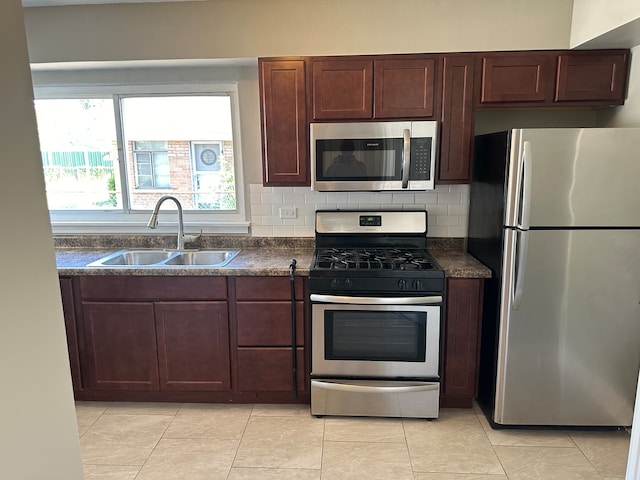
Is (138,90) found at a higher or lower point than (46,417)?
higher

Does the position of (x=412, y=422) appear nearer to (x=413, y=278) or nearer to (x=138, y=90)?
(x=413, y=278)

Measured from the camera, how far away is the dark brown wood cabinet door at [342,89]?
2.57 m

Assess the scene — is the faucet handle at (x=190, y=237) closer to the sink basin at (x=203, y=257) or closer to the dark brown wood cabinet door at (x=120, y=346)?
the sink basin at (x=203, y=257)

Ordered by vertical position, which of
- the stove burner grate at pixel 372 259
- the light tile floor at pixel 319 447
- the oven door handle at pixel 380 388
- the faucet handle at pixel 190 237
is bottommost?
the light tile floor at pixel 319 447

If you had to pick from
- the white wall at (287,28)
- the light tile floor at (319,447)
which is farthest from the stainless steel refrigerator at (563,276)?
the white wall at (287,28)

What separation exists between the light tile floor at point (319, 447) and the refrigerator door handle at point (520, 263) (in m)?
0.81

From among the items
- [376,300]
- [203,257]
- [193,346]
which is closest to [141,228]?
[203,257]

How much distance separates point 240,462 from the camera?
2.17 metres

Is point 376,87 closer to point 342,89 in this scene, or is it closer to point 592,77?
point 342,89

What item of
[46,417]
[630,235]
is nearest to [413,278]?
[630,235]

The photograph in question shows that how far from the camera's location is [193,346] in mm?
2596

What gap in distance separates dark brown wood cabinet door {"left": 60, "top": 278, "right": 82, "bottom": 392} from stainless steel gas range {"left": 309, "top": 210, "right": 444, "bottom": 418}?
1472 mm

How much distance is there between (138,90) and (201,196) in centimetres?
86

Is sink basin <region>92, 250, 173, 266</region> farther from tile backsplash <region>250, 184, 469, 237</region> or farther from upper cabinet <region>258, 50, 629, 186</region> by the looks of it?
upper cabinet <region>258, 50, 629, 186</region>
